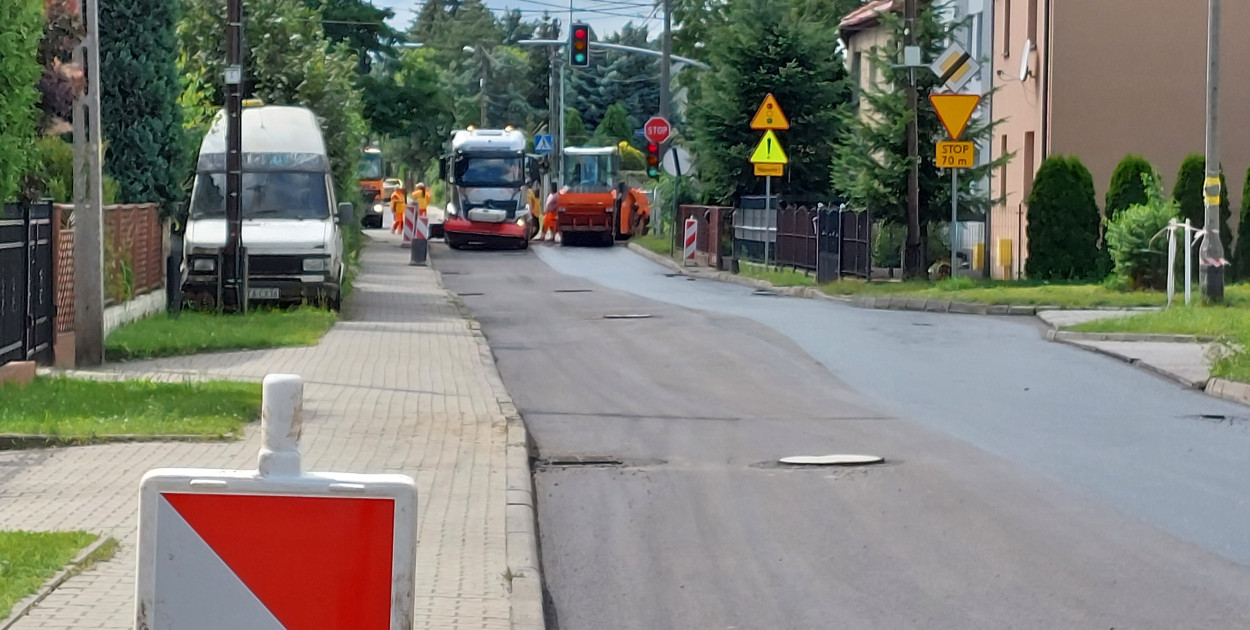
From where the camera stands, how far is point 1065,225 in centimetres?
3022

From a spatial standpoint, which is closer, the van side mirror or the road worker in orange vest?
the van side mirror


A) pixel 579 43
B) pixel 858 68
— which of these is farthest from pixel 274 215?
pixel 858 68

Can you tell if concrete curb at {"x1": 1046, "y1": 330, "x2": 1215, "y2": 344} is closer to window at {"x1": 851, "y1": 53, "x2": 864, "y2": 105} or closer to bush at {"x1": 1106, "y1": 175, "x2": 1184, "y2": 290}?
bush at {"x1": 1106, "y1": 175, "x2": 1184, "y2": 290}

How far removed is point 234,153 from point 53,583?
16031 millimetres

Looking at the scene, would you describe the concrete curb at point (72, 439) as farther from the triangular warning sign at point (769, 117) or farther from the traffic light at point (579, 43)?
the traffic light at point (579, 43)

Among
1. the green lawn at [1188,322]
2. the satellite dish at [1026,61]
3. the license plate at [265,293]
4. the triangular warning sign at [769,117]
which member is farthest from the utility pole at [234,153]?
the satellite dish at [1026,61]

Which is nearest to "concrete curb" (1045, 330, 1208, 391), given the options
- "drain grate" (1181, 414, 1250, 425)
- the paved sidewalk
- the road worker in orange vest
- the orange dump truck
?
"drain grate" (1181, 414, 1250, 425)

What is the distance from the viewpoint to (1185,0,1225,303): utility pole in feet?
73.5

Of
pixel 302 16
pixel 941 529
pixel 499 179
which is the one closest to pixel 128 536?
pixel 941 529

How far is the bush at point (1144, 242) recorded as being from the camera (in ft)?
83.6

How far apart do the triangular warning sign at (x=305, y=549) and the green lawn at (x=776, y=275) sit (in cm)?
2781

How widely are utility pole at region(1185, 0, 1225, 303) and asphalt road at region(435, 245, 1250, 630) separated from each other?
4.20 m

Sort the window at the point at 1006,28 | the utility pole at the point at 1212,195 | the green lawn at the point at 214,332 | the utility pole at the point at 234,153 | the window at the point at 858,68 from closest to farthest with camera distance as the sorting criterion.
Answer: the green lawn at the point at 214,332 < the utility pole at the point at 234,153 < the utility pole at the point at 1212,195 < the window at the point at 1006,28 < the window at the point at 858,68

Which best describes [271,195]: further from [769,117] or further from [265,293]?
[769,117]
